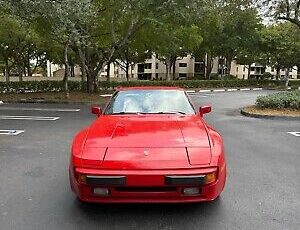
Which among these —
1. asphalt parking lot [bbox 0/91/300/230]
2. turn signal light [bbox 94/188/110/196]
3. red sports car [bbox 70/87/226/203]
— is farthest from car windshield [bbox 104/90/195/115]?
turn signal light [bbox 94/188/110/196]

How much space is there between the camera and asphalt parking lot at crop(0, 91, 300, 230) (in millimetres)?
3471

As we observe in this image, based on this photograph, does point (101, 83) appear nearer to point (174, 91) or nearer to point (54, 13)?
point (54, 13)

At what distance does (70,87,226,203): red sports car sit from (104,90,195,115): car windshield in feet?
2.67

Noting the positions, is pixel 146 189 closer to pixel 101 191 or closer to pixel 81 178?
pixel 101 191

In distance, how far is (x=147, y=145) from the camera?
12.0 feet

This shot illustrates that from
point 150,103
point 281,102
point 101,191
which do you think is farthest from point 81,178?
point 281,102

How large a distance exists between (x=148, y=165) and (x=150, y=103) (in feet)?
6.32

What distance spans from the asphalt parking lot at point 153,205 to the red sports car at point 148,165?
0.30 meters

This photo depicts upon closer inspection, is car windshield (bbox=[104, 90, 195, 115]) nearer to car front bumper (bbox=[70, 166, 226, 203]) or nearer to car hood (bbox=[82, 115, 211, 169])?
car hood (bbox=[82, 115, 211, 169])

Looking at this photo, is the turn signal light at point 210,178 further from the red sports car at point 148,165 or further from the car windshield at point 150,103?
the car windshield at point 150,103

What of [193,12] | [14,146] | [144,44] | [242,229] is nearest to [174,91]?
[242,229]

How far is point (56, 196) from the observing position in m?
4.22

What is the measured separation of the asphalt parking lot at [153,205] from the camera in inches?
137

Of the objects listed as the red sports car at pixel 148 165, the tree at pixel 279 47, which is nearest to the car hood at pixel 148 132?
the red sports car at pixel 148 165
